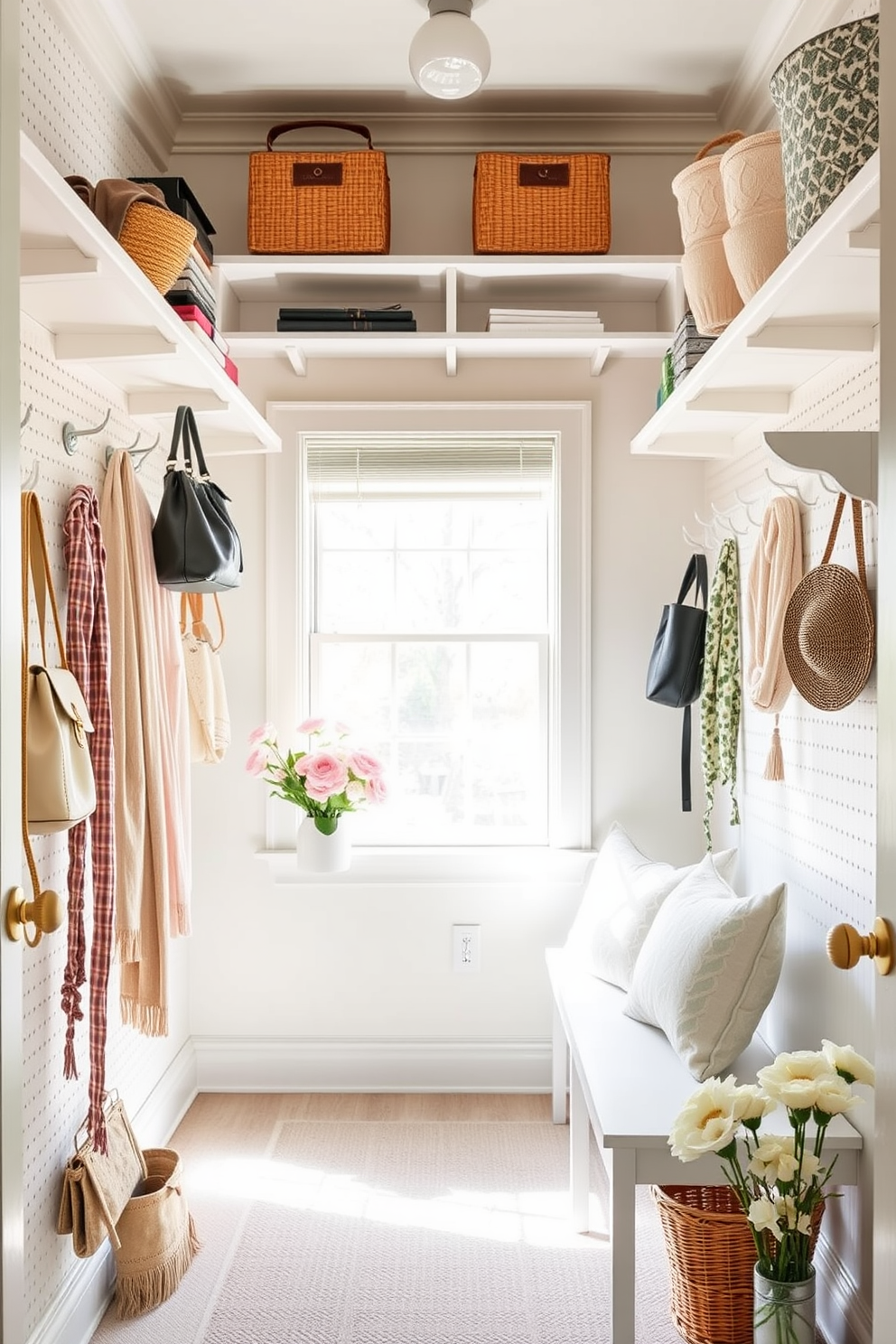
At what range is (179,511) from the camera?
2365mm

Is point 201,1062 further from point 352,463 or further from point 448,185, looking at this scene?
point 448,185

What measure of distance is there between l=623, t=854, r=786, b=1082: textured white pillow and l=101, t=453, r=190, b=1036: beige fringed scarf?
3.68ft

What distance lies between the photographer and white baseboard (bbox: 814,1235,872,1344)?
6.51 feet

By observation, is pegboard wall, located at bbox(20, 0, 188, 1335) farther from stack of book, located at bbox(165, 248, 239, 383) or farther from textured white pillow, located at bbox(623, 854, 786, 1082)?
textured white pillow, located at bbox(623, 854, 786, 1082)

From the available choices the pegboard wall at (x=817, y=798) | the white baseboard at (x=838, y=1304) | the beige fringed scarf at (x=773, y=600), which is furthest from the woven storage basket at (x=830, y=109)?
the white baseboard at (x=838, y=1304)

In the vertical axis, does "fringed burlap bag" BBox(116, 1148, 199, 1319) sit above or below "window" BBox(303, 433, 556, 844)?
below

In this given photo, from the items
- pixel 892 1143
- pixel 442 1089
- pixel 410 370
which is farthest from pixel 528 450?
pixel 892 1143

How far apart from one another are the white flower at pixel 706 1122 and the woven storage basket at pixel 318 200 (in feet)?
7.89

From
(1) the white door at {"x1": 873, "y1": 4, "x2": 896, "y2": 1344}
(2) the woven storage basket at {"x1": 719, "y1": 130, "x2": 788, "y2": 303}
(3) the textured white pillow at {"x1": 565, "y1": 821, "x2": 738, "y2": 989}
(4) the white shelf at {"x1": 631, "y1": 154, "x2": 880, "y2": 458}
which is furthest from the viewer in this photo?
(3) the textured white pillow at {"x1": 565, "y1": 821, "x2": 738, "y2": 989}

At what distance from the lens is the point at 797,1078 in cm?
173

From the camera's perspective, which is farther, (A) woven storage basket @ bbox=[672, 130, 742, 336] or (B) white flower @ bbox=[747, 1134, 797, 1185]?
(A) woven storage basket @ bbox=[672, 130, 742, 336]

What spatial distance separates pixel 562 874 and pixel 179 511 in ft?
5.49

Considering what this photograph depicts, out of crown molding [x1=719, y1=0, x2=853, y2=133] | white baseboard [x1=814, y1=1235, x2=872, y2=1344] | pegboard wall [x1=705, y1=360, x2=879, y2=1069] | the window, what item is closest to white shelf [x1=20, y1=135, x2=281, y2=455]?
the window

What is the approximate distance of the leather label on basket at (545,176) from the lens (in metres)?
3.01
